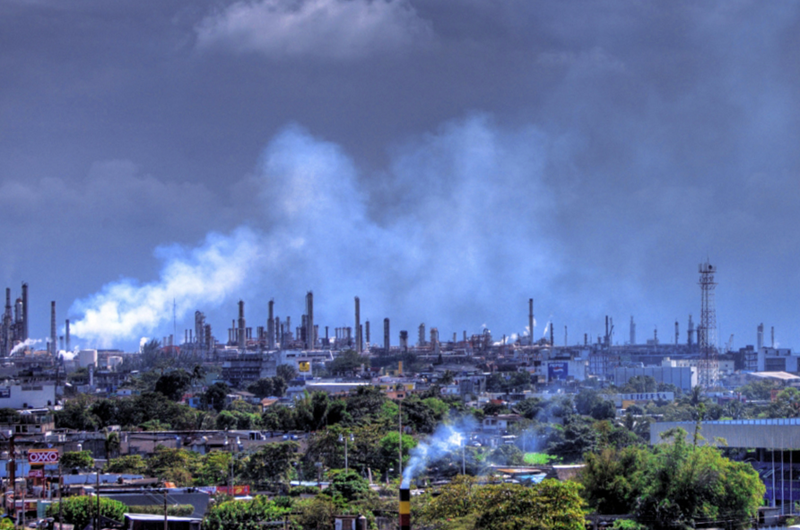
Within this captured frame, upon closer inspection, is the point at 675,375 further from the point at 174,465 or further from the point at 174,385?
the point at 174,465

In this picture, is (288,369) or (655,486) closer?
(655,486)

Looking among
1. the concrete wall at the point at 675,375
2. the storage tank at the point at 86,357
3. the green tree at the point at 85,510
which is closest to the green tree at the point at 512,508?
the green tree at the point at 85,510

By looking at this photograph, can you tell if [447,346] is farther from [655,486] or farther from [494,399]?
[655,486]

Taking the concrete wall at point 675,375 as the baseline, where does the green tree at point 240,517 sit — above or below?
above

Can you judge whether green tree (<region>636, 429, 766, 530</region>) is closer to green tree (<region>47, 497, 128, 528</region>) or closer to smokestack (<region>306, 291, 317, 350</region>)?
green tree (<region>47, 497, 128, 528</region>)

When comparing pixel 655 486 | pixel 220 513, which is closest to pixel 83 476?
pixel 220 513

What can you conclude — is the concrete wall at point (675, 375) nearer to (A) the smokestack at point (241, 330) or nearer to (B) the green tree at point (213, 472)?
(A) the smokestack at point (241, 330)
